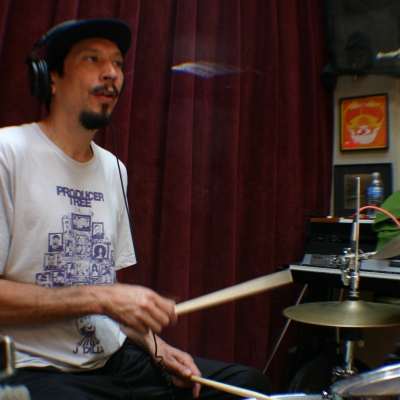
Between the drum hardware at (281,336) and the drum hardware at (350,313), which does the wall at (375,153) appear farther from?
the drum hardware at (350,313)

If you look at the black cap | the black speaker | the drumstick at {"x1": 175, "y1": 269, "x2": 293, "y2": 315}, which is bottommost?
the drumstick at {"x1": 175, "y1": 269, "x2": 293, "y2": 315}

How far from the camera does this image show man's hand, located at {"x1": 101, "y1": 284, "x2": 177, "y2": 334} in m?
0.77

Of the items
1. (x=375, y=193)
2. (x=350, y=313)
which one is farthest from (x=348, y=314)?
(x=375, y=193)

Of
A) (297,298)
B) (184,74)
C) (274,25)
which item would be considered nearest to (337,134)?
(274,25)

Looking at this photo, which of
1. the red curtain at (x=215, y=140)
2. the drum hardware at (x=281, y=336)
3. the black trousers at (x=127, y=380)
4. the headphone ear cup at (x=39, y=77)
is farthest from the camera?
the drum hardware at (x=281, y=336)

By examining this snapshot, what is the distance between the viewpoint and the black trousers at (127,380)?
0.83 m

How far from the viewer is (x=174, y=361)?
106 centimetres

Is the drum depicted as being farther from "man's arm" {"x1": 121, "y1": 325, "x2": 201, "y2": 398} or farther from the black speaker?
the black speaker

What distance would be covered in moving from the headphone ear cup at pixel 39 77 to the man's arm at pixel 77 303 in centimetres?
46

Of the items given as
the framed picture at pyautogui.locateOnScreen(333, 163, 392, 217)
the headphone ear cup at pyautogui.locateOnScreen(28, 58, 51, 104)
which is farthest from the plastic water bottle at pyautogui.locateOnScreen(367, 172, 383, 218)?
the headphone ear cup at pyautogui.locateOnScreen(28, 58, 51, 104)

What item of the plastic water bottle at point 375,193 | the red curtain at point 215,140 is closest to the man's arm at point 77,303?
the red curtain at point 215,140

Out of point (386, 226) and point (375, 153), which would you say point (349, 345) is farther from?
point (375, 153)

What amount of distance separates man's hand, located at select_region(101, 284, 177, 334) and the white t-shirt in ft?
0.71

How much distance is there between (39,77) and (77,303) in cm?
55
